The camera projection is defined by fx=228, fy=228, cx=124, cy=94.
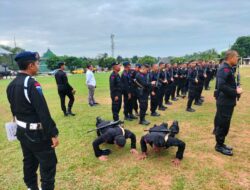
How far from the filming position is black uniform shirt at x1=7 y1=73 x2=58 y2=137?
2.88 metres

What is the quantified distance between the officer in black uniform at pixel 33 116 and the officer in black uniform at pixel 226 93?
348cm

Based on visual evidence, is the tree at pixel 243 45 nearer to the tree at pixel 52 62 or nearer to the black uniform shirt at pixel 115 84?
the tree at pixel 52 62

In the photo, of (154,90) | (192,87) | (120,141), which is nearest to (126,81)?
(154,90)

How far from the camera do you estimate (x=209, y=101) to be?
11.5 meters

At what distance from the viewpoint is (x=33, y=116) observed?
3.03 metres

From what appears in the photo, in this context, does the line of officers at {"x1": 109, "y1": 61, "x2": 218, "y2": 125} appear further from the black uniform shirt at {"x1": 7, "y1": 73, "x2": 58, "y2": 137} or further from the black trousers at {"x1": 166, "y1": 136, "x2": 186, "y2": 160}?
the black uniform shirt at {"x1": 7, "y1": 73, "x2": 58, "y2": 137}

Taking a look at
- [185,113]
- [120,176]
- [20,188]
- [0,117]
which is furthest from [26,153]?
[0,117]

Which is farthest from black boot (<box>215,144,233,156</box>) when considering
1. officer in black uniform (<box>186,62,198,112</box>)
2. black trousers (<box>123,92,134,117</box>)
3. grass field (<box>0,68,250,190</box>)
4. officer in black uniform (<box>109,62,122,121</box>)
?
officer in black uniform (<box>186,62,198,112</box>)

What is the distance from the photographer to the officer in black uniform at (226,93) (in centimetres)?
470

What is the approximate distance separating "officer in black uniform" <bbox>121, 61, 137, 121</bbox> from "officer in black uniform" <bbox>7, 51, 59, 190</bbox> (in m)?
5.13

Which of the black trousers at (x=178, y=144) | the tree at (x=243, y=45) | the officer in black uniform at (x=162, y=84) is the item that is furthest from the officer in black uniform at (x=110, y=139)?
the tree at (x=243, y=45)

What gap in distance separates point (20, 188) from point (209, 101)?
977 cm

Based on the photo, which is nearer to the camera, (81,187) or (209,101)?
(81,187)

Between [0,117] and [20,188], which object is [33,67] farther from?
[0,117]
